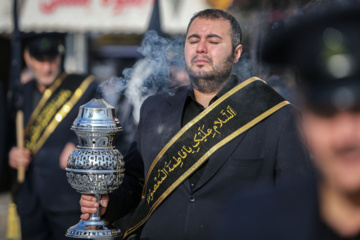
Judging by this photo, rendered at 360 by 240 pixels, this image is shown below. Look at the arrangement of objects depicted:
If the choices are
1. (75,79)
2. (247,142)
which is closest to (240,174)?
(247,142)

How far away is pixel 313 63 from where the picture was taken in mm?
1286

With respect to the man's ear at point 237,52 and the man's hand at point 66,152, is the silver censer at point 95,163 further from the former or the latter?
the man's hand at point 66,152

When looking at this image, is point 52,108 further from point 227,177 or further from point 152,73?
point 227,177

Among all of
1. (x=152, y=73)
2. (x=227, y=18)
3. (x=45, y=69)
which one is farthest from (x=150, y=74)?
(x=45, y=69)

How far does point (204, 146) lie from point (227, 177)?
26cm

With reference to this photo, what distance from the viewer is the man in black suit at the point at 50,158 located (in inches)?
200

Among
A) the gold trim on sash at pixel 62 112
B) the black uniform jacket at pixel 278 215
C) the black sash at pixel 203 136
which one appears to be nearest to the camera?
the black uniform jacket at pixel 278 215

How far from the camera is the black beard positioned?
135 inches

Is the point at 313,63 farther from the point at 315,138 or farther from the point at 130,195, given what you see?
the point at 130,195

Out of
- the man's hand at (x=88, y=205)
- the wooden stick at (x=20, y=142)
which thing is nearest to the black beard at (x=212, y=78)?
the man's hand at (x=88, y=205)

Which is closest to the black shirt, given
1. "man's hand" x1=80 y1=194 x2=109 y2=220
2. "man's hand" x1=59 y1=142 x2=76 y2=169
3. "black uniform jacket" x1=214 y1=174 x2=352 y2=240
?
"man's hand" x1=80 y1=194 x2=109 y2=220

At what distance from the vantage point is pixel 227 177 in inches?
128

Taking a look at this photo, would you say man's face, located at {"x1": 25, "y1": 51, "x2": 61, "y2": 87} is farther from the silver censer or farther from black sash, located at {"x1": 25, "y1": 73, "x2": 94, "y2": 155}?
the silver censer

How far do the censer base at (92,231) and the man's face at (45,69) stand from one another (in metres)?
2.38
